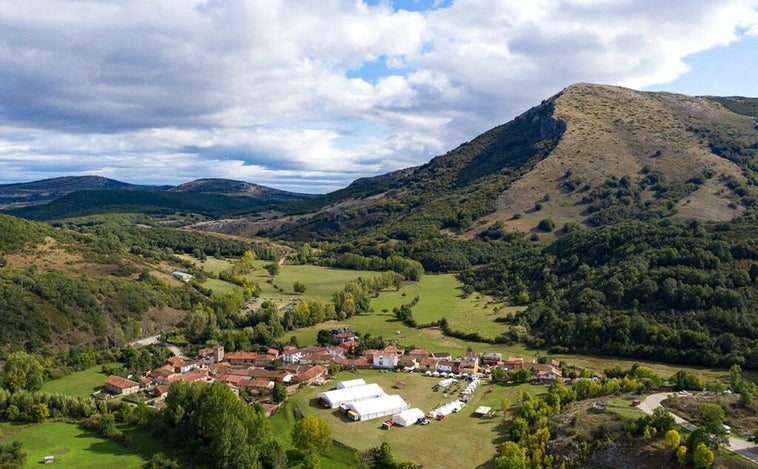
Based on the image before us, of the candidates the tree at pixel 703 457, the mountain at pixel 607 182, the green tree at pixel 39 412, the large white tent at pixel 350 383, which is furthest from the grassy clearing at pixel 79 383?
the mountain at pixel 607 182

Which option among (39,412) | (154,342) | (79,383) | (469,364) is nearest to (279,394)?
(39,412)

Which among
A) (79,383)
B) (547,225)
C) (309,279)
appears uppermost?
(547,225)

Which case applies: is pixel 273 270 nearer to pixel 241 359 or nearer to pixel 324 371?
pixel 241 359

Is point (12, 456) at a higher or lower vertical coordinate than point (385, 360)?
higher

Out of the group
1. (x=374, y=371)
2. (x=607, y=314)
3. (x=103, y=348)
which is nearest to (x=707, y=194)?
(x=607, y=314)

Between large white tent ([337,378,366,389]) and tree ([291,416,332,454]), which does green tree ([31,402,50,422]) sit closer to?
tree ([291,416,332,454])

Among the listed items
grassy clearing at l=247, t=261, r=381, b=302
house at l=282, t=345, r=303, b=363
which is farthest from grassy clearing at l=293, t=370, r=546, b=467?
grassy clearing at l=247, t=261, r=381, b=302
